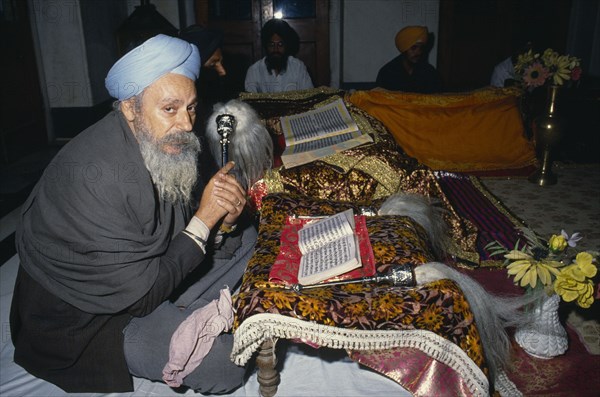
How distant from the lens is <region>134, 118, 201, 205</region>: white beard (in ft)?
6.29

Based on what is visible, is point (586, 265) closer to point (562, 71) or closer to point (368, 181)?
point (368, 181)

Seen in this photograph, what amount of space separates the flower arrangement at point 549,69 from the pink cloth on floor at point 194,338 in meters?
3.50

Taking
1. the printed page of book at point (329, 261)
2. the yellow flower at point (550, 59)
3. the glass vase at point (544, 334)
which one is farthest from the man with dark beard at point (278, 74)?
the glass vase at point (544, 334)

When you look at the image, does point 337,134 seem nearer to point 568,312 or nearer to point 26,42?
point 568,312

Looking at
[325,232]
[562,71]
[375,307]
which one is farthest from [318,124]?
[562,71]

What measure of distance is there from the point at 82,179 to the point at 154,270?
42 centimetres

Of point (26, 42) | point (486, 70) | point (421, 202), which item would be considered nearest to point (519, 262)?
point (421, 202)

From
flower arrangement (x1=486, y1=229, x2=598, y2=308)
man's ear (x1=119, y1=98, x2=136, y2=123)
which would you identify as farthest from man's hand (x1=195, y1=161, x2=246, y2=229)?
flower arrangement (x1=486, y1=229, x2=598, y2=308)

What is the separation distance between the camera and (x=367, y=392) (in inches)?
80.7

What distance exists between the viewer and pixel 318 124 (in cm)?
333

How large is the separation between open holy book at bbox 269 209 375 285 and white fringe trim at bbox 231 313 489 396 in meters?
0.18

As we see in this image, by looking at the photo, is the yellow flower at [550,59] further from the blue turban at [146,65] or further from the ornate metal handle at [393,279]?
the blue turban at [146,65]

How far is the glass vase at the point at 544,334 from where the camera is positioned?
2094 mm

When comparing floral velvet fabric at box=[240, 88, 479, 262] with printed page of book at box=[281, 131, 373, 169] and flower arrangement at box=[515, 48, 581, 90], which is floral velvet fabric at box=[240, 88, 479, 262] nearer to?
printed page of book at box=[281, 131, 373, 169]
